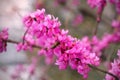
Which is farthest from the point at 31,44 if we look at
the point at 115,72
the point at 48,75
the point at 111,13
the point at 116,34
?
the point at 111,13

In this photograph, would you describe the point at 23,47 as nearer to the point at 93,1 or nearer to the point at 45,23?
the point at 45,23

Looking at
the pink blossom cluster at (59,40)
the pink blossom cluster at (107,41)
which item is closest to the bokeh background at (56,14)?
the pink blossom cluster at (107,41)

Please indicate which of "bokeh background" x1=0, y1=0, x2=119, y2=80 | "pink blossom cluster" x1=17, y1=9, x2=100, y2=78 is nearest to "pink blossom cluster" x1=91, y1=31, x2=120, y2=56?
"bokeh background" x1=0, y1=0, x2=119, y2=80

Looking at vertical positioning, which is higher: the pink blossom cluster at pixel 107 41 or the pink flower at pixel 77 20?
the pink flower at pixel 77 20

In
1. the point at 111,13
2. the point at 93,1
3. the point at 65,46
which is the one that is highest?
the point at 111,13

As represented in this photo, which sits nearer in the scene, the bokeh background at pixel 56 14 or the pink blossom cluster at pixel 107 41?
the pink blossom cluster at pixel 107 41

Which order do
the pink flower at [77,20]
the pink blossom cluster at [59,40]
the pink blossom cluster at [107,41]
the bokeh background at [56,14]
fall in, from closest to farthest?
1. the pink blossom cluster at [59,40]
2. the pink blossom cluster at [107,41]
3. the bokeh background at [56,14]
4. the pink flower at [77,20]

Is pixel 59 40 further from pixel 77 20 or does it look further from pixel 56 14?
pixel 77 20

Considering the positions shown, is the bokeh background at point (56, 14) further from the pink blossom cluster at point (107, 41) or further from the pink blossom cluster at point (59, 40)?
the pink blossom cluster at point (59, 40)

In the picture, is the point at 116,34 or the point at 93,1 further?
the point at 116,34

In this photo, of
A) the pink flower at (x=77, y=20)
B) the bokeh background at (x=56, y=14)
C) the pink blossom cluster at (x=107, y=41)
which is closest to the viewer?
the pink blossom cluster at (x=107, y=41)

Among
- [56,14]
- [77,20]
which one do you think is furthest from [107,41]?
[77,20]
